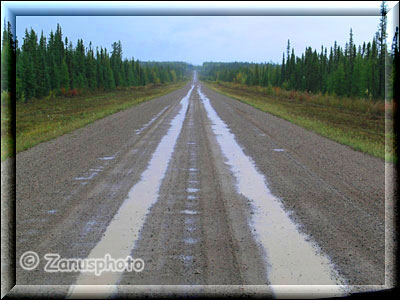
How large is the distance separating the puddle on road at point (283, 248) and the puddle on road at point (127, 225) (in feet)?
5.57

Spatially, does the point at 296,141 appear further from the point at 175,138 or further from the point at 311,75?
the point at 311,75

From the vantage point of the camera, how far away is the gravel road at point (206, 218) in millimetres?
3838

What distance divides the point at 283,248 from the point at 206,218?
Result: 56.1 inches

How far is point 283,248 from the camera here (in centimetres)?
466

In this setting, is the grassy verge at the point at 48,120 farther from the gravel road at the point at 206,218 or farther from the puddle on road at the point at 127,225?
the puddle on road at the point at 127,225

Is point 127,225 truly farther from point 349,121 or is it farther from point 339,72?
point 339,72

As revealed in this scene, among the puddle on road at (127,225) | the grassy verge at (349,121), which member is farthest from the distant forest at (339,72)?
the puddle on road at (127,225)

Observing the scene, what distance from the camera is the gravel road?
3.84 meters

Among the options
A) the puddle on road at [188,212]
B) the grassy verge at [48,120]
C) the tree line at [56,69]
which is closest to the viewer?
the puddle on road at [188,212]

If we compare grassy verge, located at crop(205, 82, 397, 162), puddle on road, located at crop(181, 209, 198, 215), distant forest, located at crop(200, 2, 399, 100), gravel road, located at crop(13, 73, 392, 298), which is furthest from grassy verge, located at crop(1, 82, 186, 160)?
distant forest, located at crop(200, 2, 399, 100)

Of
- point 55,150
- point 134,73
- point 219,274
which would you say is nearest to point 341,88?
point 55,150

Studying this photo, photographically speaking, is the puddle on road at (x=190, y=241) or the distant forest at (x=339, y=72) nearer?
the puddle on road at (x=190, y=241)

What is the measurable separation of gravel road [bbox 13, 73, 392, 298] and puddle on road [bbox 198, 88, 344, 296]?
0.02 meters

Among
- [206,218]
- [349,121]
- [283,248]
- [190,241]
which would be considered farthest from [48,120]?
[283,248]
